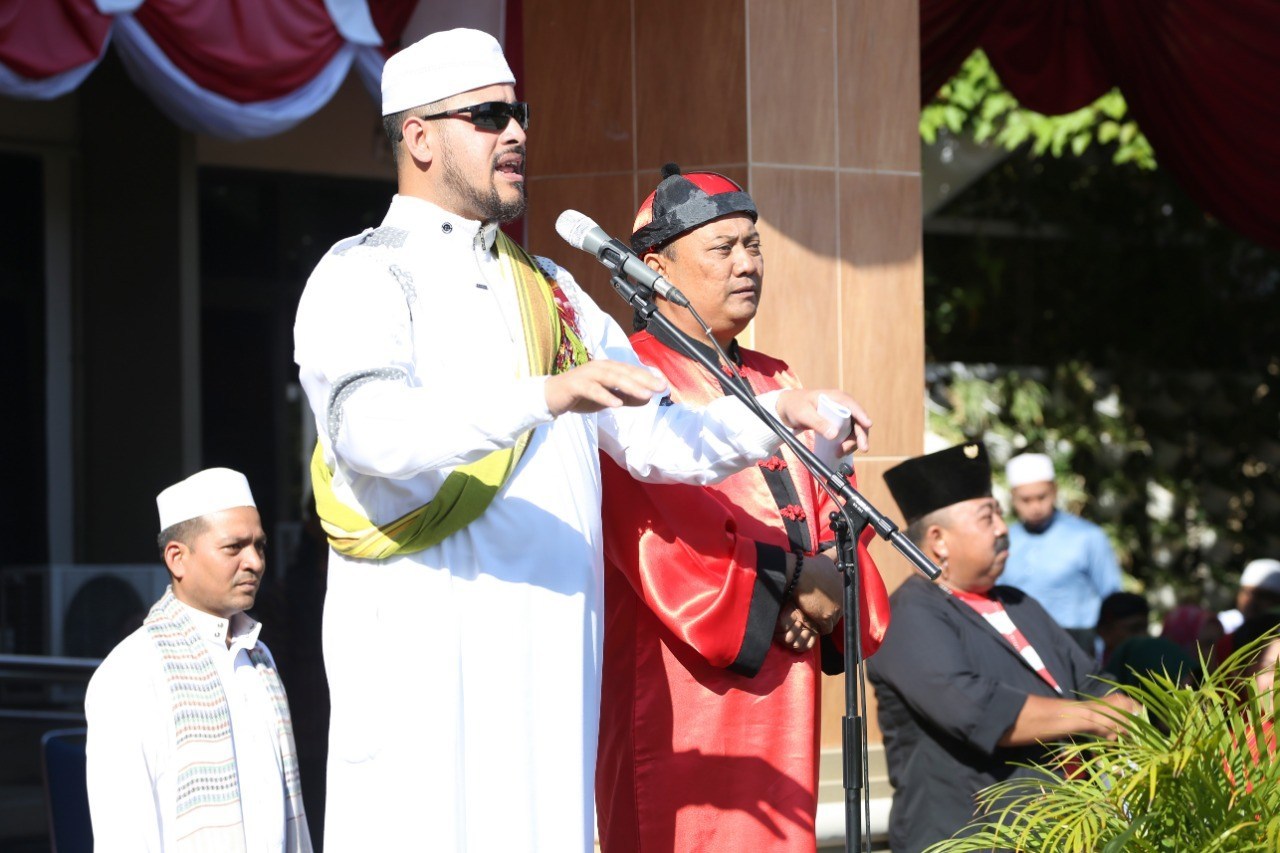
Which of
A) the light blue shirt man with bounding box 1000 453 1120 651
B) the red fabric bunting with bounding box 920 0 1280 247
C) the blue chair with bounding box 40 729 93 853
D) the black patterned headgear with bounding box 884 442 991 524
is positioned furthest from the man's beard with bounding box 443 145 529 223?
the light blue shirt man with bounding box 1000 453 1120 651

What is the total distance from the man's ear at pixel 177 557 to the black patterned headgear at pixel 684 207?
1.21m

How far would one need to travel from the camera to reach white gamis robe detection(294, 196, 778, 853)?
296 cm

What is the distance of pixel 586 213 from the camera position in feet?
18.2

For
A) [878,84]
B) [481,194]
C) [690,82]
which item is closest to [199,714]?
[481,194]

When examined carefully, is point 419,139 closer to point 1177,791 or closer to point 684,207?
point 684,207

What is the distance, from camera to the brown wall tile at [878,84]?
5582 millimetres

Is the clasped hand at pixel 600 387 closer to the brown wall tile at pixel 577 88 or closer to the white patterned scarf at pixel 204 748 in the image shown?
the white patterned scarf at pixel 204 748

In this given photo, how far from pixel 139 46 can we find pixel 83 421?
5008mm

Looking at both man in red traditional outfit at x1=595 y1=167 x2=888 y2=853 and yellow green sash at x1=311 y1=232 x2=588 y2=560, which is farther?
man in red traditional outfit at x1=595 y1=167 x2=888 y2=853

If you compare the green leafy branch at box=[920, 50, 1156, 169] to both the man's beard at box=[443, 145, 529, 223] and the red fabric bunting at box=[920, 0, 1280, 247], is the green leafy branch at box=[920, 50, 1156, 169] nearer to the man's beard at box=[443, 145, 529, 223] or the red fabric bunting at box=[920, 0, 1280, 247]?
A: the red fabric bunting at box=[920, 0, 1280, 247]

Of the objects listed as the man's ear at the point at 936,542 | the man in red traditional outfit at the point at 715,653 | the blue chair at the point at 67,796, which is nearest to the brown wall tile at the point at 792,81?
the man's ear at the point at 936,542

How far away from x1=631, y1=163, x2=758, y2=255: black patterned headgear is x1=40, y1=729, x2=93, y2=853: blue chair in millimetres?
2013

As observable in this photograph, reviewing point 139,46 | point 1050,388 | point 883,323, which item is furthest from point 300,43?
point 1050,388

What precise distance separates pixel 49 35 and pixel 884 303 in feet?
8.58
